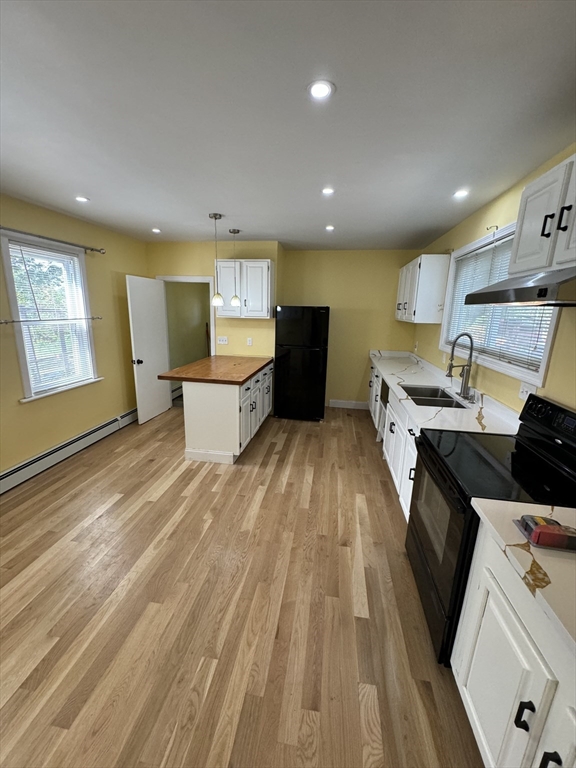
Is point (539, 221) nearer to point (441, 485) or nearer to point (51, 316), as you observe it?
point (441, 485)

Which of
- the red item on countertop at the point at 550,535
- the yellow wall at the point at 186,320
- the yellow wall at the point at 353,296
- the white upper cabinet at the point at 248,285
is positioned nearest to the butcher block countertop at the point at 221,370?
the white upper cabinet at the point at 248,285

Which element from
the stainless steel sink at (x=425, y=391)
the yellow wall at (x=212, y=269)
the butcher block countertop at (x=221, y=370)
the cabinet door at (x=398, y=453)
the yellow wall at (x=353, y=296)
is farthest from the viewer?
the yellow wall at (x=353, y=296)

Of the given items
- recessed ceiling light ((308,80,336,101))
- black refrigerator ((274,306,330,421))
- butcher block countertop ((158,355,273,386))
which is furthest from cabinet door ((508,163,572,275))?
black refrigerator ((274,306,330,421))

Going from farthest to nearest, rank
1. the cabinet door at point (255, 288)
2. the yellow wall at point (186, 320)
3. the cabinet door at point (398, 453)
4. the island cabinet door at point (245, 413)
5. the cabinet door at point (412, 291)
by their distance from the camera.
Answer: the yellow wall at point (186, 320) < the cabinet door at point (255, 288) < the cabinet door at point (412, 291) < the island cabinet door at point (245, 413) < the cabinet door at point (398, 453)

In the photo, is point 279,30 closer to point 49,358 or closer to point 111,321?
point 49,358

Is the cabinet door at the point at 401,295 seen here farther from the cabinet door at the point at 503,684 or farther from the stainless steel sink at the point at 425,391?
the cabinet door at the point at 503,684

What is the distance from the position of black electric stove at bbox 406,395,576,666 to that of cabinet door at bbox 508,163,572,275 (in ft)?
2.42

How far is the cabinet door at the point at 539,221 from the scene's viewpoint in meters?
1.33

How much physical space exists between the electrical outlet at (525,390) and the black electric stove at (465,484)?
11cm

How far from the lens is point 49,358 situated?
123 inches

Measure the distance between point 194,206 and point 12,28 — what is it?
1.85m

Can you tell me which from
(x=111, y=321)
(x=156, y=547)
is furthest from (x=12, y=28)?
(x=111, y=321)

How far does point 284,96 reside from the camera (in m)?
1.37

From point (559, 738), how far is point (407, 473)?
1.60 m
